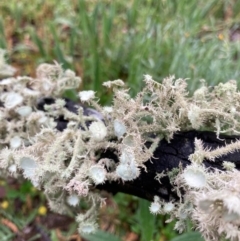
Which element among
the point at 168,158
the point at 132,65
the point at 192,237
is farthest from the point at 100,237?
the point at 132,65

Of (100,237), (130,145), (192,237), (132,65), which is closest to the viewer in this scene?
(130,145)

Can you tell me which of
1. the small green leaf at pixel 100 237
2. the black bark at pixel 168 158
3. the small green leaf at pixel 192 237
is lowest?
the small green leaf at pixel 100 237

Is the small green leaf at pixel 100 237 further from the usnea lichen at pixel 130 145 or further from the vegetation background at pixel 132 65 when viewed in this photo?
the usnea lichen at pixel 130 145

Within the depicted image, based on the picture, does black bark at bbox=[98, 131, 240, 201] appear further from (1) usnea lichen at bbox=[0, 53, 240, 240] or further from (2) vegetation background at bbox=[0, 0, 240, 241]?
(2) vegetation background at bbox=[0, 0, 240, 241]

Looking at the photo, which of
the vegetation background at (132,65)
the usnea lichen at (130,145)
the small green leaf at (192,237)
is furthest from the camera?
the vegetation background at (132,65)

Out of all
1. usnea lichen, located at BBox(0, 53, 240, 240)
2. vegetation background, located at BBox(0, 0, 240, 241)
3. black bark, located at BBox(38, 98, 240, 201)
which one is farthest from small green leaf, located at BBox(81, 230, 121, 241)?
black bark, located at BBox(38, 98, 240, 201)

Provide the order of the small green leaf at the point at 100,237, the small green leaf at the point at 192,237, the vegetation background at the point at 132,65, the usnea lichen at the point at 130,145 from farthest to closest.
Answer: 1. the vegetation background at the point at 132,65
2. the small green leaf at the point at 100,237
3. the small green leaf at the point at 192,237
4. the usnea lichen at the point at 130,145

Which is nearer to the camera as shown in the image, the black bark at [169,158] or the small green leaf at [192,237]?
the black bark at [169,158]

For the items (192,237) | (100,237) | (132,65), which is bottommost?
(100,237)

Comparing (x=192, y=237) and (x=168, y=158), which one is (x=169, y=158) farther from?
(x=192, y=237)

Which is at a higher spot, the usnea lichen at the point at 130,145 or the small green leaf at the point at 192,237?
the usnea lichen at the point at 130,145

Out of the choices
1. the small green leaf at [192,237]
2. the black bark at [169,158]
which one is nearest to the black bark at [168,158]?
the black bark at [169,158]

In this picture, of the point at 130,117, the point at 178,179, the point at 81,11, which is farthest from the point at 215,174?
the point at 81,11
